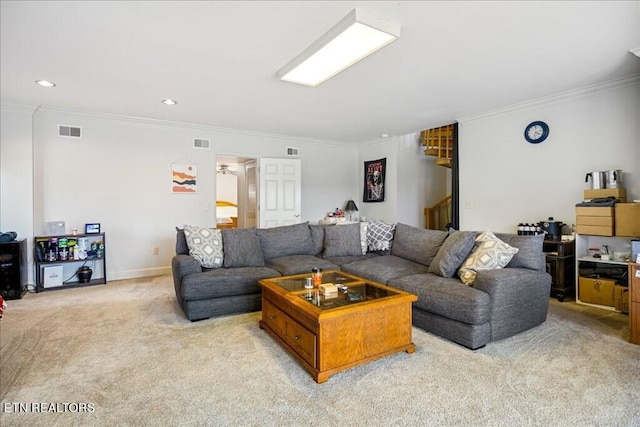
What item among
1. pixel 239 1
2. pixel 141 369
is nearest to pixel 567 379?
pixel 141 369

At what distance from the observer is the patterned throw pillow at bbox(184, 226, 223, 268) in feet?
11.4

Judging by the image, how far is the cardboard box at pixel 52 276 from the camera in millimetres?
4301

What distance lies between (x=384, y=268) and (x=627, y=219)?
7.99ft

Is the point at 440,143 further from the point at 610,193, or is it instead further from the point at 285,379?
the point at 285,379

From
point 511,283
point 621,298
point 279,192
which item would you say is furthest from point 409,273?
point 279,192

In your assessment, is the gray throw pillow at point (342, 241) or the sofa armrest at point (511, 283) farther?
the gray throw pillow at point (342, 241)

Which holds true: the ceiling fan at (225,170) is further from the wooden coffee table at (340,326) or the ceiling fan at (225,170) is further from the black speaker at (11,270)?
the wooden coffee table at (340,326)

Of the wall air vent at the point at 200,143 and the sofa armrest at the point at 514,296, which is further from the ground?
the wall air vent at the point at 200,143

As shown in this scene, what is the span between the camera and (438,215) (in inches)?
277

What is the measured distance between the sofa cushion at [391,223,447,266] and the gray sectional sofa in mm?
11

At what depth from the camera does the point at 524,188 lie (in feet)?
14.3

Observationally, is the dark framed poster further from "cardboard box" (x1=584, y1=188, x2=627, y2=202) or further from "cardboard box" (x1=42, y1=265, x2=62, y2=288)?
"cardboard box" (x1=42, y1=265, x2=62, y2=288)

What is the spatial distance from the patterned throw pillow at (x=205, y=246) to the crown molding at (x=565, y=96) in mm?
3972

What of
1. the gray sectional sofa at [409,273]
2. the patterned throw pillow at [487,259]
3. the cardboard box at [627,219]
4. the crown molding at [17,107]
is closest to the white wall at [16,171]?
the crown molding at [17,107]
